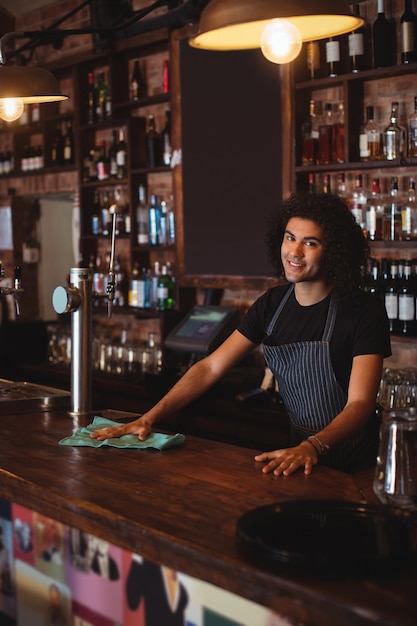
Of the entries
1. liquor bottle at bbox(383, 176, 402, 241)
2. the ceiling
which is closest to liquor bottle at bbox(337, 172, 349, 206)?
liquor bottle at bbox(383, 176, 402, 241)

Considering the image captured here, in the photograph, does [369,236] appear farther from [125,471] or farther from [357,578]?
[357,578]

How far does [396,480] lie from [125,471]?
80 cm

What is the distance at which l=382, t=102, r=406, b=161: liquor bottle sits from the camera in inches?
167

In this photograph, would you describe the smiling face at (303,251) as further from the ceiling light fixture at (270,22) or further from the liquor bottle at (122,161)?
the liquor bottle at (122,161)

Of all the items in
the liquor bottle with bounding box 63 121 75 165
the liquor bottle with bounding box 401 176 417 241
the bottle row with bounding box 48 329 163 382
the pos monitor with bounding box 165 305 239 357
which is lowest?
the bottle row with bounding box 48 329 163 382

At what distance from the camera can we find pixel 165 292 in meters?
5.53

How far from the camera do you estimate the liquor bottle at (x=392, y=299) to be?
13.7ft

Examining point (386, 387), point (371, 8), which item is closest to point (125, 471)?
point (386, 387)

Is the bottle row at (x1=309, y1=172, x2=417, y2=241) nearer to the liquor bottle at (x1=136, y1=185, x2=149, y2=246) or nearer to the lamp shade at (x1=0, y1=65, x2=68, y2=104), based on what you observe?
the liquor bottle at (x1=136, y1=185, x2=149, y2=246)

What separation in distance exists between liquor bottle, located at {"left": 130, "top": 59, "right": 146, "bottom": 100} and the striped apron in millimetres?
3176

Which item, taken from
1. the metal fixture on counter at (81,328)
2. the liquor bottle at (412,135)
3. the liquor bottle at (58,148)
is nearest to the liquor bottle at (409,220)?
the liquor bottle at (412,135)

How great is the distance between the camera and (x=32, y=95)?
125 inches

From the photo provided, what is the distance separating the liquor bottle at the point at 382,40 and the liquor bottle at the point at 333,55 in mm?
230

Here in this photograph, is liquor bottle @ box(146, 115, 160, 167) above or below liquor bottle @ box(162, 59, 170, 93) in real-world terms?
below
